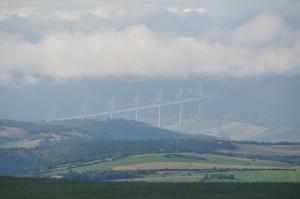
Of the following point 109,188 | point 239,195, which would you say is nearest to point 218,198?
point 239,195

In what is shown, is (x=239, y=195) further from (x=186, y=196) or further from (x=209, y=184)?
(x=209, y=184)

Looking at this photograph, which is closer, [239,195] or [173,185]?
[239,195]

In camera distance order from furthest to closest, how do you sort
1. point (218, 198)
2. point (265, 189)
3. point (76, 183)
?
point (76, 183) → point (265, 189) → point (218, 198)

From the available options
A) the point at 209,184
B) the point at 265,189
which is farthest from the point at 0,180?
the point at 265,189

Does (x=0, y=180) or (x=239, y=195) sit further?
(x=0, y=180)

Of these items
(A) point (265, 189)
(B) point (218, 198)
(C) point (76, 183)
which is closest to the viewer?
(B) point (218, 198)

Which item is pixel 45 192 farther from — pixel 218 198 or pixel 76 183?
pixel 218 198
